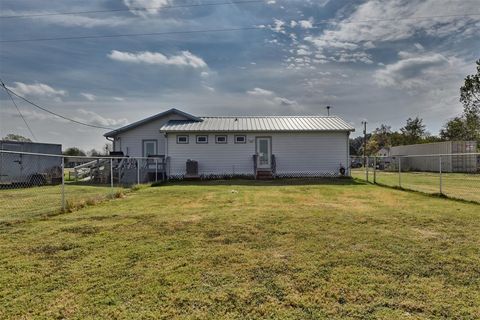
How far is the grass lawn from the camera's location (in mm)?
2861

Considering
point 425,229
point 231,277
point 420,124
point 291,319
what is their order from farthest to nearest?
point 420,124, point 425,229, point 231,277, point 291,319

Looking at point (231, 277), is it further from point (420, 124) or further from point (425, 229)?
point (420, 124)

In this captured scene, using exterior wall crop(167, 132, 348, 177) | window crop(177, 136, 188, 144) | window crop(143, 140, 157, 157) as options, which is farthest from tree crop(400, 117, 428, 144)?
window crop(143, 140, 157, 157)

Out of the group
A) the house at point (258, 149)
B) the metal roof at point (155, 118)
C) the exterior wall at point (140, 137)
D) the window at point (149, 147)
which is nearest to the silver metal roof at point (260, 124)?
the house at point (258, 149)

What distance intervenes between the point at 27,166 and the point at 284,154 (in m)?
13.9

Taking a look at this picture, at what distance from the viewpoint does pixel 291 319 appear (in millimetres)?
2668

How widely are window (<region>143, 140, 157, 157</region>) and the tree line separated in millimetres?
30019

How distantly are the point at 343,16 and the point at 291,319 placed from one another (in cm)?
1431

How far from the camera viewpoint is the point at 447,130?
45812mm

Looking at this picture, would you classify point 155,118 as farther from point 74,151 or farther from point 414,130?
point 414,130

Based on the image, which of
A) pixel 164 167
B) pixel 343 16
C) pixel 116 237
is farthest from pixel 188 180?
pixel 116 237

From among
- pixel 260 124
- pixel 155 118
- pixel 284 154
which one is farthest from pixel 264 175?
pixel 155 118

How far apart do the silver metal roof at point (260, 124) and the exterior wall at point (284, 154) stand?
40 cm

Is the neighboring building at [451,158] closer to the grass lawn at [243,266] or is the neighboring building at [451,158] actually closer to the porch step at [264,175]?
the porch step at [264,175]
